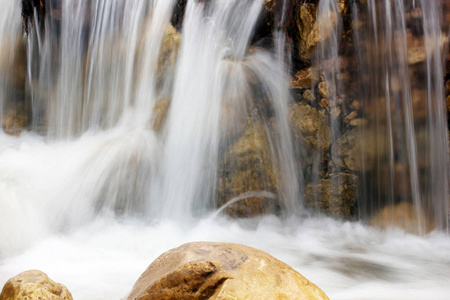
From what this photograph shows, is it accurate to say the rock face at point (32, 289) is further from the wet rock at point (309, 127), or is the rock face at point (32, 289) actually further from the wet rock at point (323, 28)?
the wet rock at point (323, 28)

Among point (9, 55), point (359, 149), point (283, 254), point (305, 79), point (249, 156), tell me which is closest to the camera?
point (283, 254)

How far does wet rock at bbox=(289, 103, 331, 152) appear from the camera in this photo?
616cm

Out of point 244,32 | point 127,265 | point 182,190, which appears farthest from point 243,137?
point 127,265

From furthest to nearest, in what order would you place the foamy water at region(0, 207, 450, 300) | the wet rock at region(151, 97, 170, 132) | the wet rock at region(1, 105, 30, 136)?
1. the wet rock at region(1, 105, 30, 136)
2. the wet rock at region(151, 97, 170, 132)
3. the foamy water at region(0, 207, 450, 300)

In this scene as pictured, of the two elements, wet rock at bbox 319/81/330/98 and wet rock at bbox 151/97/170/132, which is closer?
wet rock at bbox 319/81/330/98

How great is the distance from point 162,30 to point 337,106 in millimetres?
4112

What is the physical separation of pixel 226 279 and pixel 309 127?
450cm

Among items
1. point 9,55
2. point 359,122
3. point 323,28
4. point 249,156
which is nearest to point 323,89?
point 359,122

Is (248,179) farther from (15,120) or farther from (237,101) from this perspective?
(15,120)

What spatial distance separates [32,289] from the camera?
242 cm

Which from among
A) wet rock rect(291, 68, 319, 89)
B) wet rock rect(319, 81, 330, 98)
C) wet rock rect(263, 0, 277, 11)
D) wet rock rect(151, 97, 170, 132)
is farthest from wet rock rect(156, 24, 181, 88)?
wet rock rect(319, 81, 330, 98)

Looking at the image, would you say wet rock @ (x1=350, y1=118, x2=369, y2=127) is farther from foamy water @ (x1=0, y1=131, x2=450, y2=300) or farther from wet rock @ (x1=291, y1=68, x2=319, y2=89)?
foamy water @ (x1=0, y1=131, x2=450, y2=300)

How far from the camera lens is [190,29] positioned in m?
7.32

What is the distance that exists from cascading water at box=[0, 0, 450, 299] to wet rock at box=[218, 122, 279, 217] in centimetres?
2
